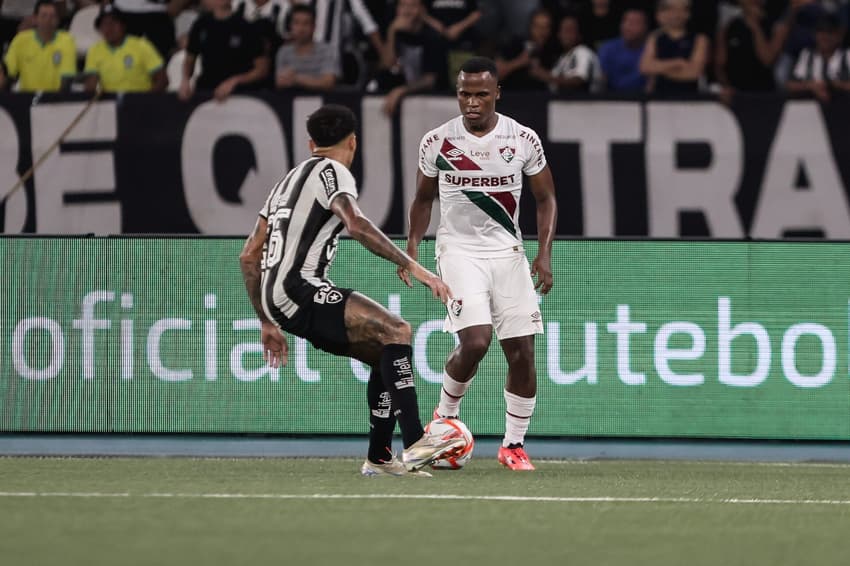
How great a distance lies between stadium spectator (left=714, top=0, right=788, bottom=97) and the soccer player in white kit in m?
5.67

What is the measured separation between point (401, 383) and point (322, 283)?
66 cm

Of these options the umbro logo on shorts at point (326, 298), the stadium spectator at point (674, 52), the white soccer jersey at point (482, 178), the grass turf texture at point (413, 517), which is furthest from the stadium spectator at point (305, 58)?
the umbro logo on shorts at point (326, 298)

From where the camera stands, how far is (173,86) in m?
Answer: 14.9

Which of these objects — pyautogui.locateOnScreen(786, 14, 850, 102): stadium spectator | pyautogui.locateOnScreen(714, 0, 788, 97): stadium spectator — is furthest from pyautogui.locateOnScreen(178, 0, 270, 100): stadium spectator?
pyautogui.locateOnScreen(786, 14, 850, 102): stadium spectator

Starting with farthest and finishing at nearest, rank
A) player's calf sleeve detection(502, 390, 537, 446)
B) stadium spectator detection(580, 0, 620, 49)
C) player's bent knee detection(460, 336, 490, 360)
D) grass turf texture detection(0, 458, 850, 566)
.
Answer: stadium spectator detection(580, 0, 620, 49)
player's calf sleeve detection(502, 390, 537, 446)
player's bent knee detection(460, 336, 490, 360)
grass turf texture detection(0, 458, 850, 566)

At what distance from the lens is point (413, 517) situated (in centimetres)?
686

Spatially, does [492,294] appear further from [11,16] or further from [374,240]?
[11,16]

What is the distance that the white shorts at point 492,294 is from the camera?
361 inches

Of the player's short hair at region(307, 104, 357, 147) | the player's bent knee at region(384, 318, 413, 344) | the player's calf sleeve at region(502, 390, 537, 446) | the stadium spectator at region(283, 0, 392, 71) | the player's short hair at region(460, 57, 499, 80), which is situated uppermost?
the stadium spectator at region(283, 0, 392, 71)

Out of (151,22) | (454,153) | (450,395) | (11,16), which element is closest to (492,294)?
(450,395)

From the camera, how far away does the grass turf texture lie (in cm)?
580

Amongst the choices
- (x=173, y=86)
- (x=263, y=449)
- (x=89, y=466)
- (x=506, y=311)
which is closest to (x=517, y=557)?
(x=506, y=311)

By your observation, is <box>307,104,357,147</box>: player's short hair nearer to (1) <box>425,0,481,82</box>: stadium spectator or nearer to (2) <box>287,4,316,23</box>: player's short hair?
(2) <box>287,4,316,23</box>: player's short hair

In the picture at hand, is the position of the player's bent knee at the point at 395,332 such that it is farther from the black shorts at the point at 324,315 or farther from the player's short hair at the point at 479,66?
the player's short hair at the point at 479,66
